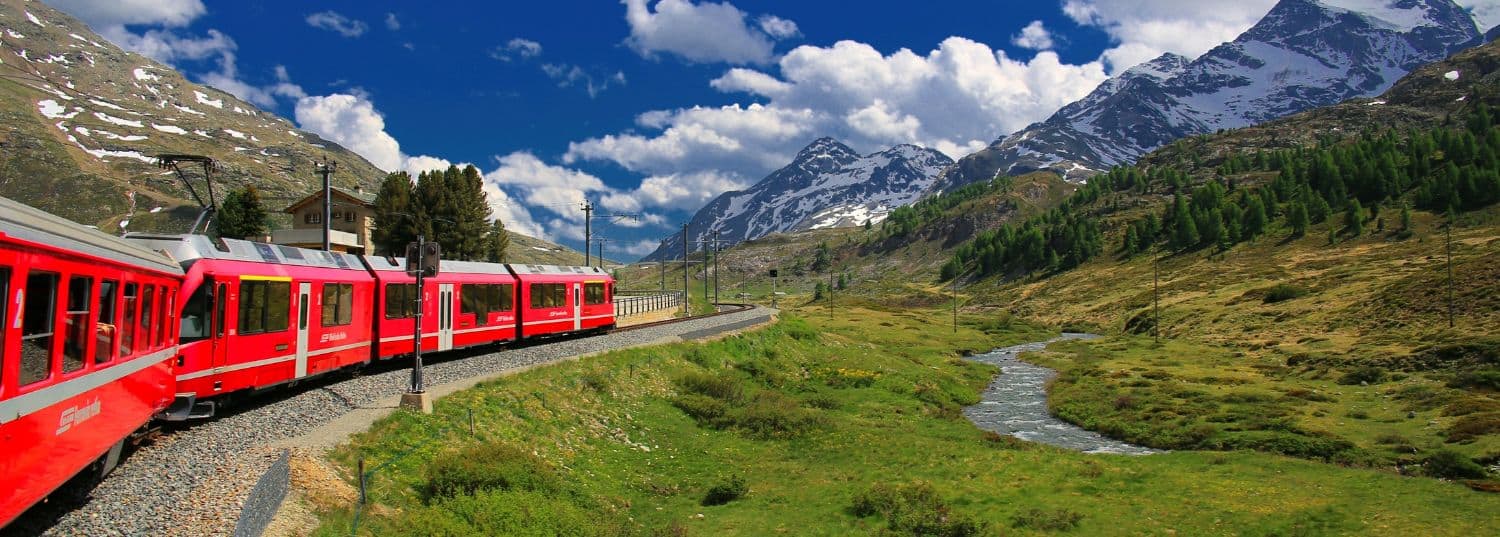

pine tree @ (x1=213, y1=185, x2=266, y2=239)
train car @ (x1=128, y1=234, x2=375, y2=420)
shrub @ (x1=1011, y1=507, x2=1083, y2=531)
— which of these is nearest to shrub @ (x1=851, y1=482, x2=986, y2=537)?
shrub @ (x1=1011, y1=507, x2=1083, y2=531)

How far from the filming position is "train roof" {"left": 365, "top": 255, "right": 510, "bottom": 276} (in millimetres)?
29255

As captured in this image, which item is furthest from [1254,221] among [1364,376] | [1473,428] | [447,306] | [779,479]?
[447,306]

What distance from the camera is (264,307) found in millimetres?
21125

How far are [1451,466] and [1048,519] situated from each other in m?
18.1

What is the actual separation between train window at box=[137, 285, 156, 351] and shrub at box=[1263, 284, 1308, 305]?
370ft

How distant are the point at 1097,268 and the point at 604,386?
174906 millimetres

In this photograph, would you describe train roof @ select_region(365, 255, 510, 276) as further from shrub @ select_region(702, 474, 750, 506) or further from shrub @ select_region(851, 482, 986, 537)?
shrub @ select_region(851, 482, 986, 537)

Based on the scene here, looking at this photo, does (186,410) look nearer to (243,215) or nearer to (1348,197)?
(243,215)

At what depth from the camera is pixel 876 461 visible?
32281 mm

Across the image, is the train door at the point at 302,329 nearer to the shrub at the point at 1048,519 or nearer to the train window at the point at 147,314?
the train window at the point at 147,314

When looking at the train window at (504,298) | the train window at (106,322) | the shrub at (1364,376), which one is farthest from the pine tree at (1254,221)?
the train window at (106,322)

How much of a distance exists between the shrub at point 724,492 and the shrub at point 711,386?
11.4 m

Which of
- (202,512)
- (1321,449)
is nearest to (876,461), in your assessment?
(1321,449)

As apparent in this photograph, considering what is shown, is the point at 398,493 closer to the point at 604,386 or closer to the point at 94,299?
the point at 94,299
